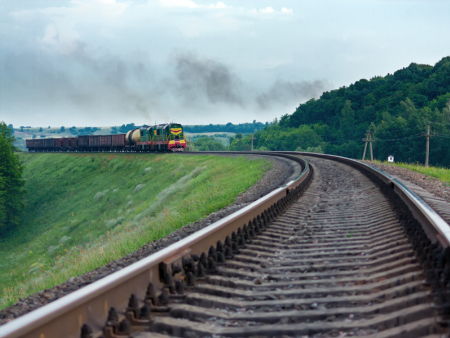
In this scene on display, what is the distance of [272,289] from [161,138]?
135ft

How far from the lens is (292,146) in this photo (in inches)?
4291

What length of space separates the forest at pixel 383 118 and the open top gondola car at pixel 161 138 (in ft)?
148

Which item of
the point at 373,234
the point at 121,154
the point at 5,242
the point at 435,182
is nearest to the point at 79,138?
the point at 121,154

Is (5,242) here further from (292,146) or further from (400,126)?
(292,146)

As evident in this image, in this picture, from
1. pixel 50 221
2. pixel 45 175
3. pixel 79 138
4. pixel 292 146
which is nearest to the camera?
pixel 50 221

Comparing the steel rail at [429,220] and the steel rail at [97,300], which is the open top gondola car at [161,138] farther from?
the steel rail at [97,300]

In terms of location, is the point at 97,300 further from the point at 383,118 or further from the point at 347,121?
the point at 347,121

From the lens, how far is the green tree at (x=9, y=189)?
142 ft

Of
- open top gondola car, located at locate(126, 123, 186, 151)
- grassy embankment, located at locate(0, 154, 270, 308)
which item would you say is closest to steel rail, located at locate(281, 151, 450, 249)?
grassy embankment, located at locate(0, 154, 270, 308)

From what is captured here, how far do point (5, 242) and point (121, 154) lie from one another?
47.8ft

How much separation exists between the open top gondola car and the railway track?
37.8 metres

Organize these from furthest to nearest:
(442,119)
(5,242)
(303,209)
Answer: (442,119) < (5,242) < (303,209)

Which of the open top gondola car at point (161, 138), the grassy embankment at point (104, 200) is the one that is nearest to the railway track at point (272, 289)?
the grassy embankment at point (104, 200)

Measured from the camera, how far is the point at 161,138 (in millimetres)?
44250
